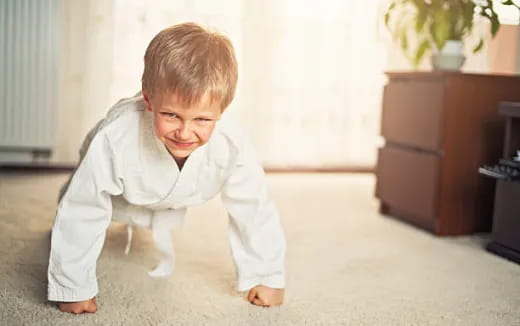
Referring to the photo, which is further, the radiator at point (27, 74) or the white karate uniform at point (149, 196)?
the radiator at point (27, 74)

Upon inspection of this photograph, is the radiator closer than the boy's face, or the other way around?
→ the boy's face

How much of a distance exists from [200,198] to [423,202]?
0.89 meters

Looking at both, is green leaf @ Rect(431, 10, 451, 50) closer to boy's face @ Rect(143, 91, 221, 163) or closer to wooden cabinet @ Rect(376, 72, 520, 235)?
wooden cabinet @ Rect(376, 72, 520, 235)

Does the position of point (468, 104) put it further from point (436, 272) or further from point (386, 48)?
point (386, 48)

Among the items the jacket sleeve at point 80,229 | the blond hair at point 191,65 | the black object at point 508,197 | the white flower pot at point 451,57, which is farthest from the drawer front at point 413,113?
the jacket sleeve at point 80,229

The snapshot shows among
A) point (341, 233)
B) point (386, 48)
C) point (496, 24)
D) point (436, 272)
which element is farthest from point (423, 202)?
point (386, 48)

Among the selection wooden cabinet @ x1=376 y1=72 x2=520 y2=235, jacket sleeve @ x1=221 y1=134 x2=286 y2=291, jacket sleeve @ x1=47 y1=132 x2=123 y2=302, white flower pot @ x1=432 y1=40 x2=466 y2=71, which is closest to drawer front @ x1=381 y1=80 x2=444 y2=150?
wooden cabinet @ x1=376 y1=72 x2=520 y2=235

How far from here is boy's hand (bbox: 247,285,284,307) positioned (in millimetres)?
1166

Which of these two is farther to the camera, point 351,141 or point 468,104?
point 351,141

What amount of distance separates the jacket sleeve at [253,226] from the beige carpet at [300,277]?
6 cm

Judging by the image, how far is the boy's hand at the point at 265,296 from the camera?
1.17m

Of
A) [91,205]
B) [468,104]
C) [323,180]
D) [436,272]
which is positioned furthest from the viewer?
[323,180]

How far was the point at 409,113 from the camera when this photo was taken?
77.2 inches

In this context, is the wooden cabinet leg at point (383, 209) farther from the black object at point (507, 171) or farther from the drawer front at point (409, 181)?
the black object at point (507, 171)
